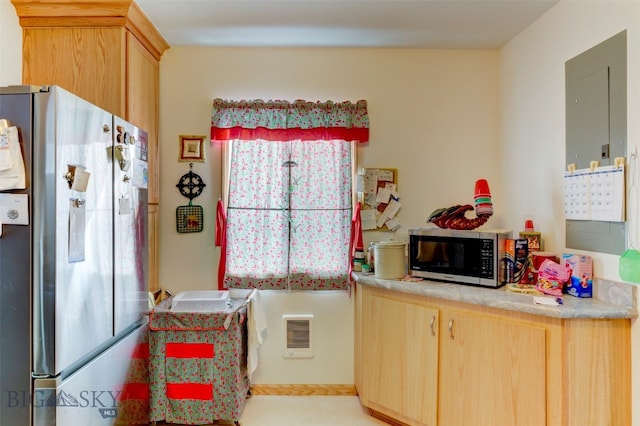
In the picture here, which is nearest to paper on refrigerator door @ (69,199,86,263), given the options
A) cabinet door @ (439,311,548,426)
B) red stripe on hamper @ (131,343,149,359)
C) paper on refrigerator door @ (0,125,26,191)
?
paper on refrigerator door @ (0,125,26,191)

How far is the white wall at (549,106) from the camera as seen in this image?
1.69 metres

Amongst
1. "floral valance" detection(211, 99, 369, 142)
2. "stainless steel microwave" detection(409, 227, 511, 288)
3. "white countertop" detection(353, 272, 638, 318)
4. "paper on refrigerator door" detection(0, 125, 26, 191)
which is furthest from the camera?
"floral valance" detection(211, 99, 369, 142)

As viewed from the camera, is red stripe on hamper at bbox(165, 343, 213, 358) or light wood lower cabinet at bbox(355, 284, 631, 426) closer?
light wood lower cabinet at bbox(355, 284, 631, 426)

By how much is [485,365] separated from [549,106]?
5.03ft

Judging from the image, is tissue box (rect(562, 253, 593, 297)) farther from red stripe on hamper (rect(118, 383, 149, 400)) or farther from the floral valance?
red stripe on hamper (rect(118, 383, 149, 400))

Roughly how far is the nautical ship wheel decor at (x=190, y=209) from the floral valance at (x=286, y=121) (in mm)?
333

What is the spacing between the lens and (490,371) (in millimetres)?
1913

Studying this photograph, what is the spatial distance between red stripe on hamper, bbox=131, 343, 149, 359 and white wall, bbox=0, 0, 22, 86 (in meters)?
1.54

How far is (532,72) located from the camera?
2.43 m

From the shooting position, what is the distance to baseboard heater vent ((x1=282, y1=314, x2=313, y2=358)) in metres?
2.79

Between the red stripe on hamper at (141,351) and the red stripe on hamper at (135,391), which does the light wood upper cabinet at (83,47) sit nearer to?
the red stripe on hamper at (141,351)

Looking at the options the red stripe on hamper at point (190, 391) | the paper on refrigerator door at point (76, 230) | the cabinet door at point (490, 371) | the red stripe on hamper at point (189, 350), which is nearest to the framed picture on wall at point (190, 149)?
the red stripe on hamper at point (189, 350)

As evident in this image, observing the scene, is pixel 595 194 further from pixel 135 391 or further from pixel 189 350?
pixel 135 391

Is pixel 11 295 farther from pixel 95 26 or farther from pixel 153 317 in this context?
pixel 95 26
